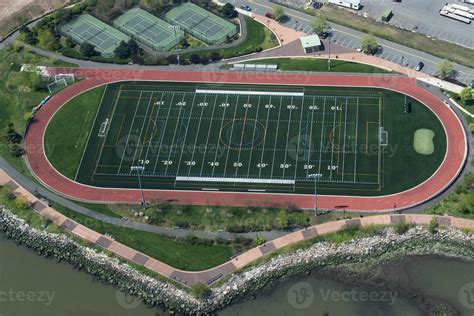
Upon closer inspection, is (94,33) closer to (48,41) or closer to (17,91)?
(48,41)

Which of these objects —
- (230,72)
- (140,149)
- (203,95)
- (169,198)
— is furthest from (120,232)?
(230,72)

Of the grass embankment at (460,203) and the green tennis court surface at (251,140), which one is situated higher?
the grass embankment at (460,203)

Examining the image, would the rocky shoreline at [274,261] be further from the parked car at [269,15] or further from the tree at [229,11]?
the tree at [229,11]

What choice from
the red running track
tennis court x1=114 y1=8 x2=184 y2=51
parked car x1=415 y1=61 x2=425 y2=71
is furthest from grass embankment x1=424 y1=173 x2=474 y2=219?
tennis court x1=114 y1=8 x2=184 y2=51

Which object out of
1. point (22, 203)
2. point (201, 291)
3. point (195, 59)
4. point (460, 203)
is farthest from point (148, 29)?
point (460, 203)

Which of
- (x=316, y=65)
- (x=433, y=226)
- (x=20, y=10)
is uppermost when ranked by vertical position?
(x=316, y=65)

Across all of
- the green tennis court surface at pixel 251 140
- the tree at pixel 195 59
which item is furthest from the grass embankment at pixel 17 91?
the tree at pixel 195 59
